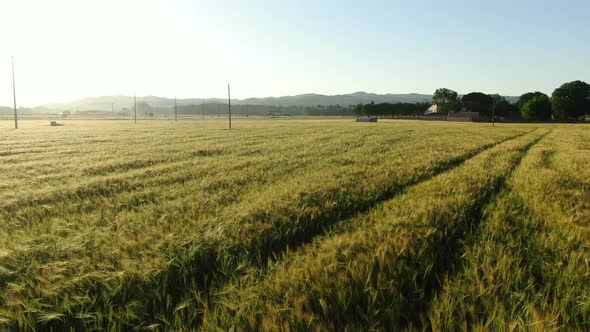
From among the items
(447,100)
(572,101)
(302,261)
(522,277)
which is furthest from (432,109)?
(302,261)

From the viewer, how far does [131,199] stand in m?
6.48

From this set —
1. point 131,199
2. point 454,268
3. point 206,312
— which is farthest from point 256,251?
point 131,199

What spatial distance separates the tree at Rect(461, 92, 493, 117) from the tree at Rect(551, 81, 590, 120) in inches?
1375

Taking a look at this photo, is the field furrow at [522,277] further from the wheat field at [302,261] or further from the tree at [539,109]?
the tree at [539,109]

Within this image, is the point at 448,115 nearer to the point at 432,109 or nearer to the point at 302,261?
the point at 432,109

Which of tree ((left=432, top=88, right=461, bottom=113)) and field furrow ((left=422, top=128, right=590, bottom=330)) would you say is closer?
field furrow ((left=422, top=128, right=590, bottom=330))

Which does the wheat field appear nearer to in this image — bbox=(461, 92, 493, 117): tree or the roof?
bbox=(461, 92, 493, 117): tree

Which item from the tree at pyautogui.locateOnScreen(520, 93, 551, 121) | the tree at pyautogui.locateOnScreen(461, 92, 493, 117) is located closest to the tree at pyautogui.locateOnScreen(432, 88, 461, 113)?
the tree at pyautogui.locateOnScreen(461, 92, 493, 117)

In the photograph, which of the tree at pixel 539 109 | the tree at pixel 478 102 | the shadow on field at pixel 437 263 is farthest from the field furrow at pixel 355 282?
the tree at pixel 478 102

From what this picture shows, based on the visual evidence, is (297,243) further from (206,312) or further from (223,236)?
(206,312)

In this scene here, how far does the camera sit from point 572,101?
101 metres

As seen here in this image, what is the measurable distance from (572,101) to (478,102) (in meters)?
48.9

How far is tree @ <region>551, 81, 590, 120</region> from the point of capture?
10156 centimetres

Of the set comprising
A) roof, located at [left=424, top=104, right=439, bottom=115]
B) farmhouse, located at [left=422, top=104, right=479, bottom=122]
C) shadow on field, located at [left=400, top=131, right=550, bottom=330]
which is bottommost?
shadow on field, located at [left=400, top=131, right=550, bottom=330]
